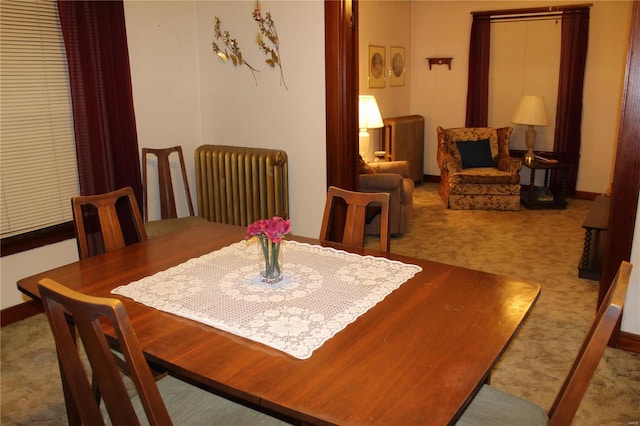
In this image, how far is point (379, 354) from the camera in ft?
4.58

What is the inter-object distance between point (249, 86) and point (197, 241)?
2.03 meters

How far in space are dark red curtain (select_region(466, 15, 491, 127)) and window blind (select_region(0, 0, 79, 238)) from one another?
5129 mm

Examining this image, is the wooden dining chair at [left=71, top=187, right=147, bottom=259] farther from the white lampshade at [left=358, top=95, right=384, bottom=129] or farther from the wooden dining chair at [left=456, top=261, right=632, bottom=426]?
the white lampshade at [left=358, top=95, right=384, bottom=129]

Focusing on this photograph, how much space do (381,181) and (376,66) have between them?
2.20 m

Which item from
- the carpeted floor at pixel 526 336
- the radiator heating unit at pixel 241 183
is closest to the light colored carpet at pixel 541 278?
the carpeted floor at pixel 526 336

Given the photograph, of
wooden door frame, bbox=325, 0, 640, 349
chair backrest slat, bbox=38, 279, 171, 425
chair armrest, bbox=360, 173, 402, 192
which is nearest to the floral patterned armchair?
chair armrest, bbox=360, 173, 402, 192

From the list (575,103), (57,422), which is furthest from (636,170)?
(575,103)

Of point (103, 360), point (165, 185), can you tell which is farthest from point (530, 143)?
point (103, 360)

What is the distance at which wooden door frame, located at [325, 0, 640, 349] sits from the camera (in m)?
2.72

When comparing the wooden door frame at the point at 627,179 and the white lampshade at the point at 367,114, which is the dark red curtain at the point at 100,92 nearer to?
the white lampshade at the point at 367,114

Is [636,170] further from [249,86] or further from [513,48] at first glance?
[513,48]

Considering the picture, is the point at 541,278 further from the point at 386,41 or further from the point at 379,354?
the point at 386,41

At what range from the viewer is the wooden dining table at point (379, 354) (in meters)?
1.19

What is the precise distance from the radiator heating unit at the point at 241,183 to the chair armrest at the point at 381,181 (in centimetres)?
105
